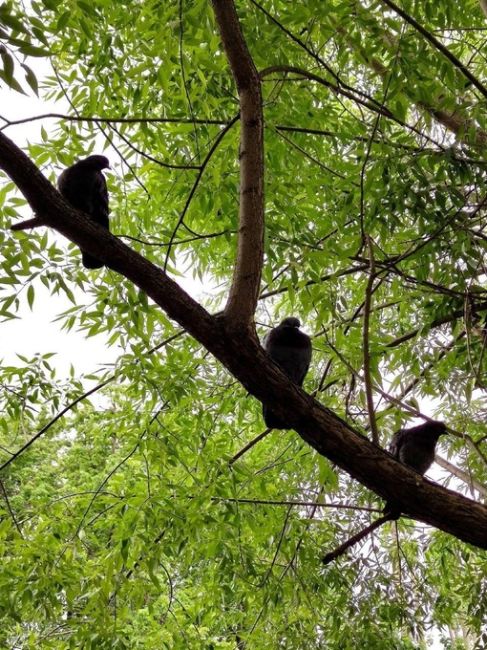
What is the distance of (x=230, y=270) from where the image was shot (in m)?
3.25

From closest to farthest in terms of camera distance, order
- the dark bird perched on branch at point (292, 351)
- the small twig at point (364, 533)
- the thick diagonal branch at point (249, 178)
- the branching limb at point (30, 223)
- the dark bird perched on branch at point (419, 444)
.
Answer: the branching limb at point (30, 223) → the thick diagonal branch at point (249, 178) → the small twig at point (364, 533) → the dark bird perched on branch at point (292, 351) → the dark bird perched on branch at point (419, 444)

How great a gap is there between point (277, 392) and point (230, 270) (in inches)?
60.8

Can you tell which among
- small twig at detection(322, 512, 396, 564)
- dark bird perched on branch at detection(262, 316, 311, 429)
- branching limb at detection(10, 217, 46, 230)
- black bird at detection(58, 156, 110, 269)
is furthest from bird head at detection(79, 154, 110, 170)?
small twig at detection(322, 512, 396, 564)

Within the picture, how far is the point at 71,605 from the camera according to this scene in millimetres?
2523

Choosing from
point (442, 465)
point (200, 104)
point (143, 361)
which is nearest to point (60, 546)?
point (143, 361)

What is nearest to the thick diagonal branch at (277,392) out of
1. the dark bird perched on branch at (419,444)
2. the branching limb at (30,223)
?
the branching limb at (30,223)

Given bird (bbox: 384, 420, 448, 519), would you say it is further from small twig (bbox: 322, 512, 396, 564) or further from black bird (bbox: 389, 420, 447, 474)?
small twig (bbox: 322, 512, 396, 564)

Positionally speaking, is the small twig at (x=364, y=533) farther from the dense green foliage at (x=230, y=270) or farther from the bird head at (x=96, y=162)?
the bird head at (x=96, y=162)

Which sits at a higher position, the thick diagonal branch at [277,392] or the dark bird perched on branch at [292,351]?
the dark bird perched on branch at [292,351]

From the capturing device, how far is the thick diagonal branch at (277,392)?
170cm

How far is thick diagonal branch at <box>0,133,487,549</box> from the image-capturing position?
67.0 inches

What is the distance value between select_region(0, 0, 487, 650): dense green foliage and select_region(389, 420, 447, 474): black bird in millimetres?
236

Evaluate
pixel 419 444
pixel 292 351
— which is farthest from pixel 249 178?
pixel 419 444

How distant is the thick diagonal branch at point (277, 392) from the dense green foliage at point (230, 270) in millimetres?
297
